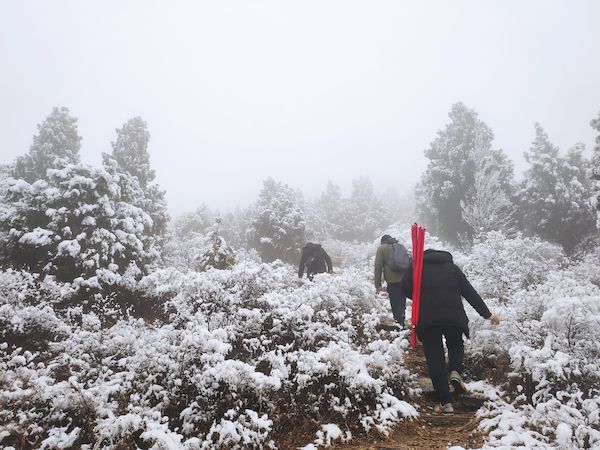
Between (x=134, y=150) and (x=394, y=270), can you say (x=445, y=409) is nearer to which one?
(x=394, y=270)

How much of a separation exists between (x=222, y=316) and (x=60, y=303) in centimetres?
451

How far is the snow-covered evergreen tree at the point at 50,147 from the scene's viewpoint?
72.1 ft

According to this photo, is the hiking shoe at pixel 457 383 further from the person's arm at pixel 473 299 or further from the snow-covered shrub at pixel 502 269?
Answer: the snow-covered shrub at pixel 502 269

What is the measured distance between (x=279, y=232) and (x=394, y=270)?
2174 centimetres

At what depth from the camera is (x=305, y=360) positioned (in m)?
4.70

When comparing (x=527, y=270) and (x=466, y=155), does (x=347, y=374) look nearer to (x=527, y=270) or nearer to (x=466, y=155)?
(x=527, y=270)

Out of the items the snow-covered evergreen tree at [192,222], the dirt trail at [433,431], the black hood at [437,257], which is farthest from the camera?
the snow-covered evergreen tree at [192,222]

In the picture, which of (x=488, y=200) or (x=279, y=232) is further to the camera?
(x=279, y=232)

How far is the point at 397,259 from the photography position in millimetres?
7723

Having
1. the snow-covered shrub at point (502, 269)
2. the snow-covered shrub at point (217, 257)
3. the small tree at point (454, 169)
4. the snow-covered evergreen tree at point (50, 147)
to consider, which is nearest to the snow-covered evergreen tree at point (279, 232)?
the small tree at point (454, 169)

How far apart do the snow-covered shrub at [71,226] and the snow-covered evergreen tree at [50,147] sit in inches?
516

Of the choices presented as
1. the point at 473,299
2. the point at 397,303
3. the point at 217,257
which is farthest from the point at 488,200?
the point at 473,299


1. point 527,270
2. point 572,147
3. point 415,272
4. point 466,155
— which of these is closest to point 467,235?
point 466,155

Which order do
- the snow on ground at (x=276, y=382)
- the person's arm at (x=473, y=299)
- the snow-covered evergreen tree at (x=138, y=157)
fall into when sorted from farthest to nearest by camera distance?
the snow-covered evergreen tree at (x=138, y=157) < the person's arm at (x=473, y=299) < the snow on ground at (x=276, y=382)
